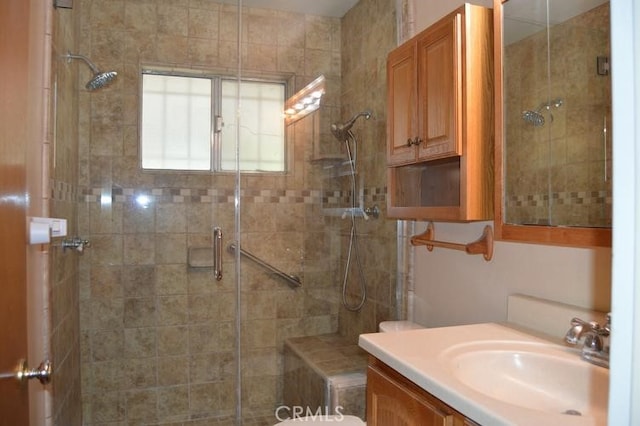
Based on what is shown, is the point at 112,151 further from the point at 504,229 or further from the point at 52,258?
the point at 504,229

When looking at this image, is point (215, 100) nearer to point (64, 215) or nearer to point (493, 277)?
point (64, 215)

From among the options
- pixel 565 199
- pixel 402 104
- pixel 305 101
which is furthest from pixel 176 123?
pixel 565 199

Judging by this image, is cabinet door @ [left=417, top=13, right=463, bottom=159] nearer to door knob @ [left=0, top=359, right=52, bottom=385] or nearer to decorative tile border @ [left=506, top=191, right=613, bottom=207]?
decorative tile border @ [left=506, top=191, right=613, bottom=207]

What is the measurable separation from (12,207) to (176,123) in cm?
200

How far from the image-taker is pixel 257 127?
9.75ft

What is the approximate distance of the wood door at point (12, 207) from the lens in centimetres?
90

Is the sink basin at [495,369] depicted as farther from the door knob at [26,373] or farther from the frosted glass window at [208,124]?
the frosted glass window at [208,124]

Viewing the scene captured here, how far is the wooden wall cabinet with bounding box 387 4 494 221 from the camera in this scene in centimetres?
156

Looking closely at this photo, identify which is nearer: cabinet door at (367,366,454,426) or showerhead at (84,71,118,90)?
cabinet door at (367,366,454,426)

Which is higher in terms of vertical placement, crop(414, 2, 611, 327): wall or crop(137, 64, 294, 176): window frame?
crop(137, 64, 294, 176): window frame

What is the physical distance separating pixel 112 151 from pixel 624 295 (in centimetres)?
284

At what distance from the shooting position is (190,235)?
2.88 metres

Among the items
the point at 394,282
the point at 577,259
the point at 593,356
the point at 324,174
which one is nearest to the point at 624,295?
the point at 593,356

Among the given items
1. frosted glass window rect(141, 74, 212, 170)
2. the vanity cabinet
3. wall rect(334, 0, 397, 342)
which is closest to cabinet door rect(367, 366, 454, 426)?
the vanity cabinet
